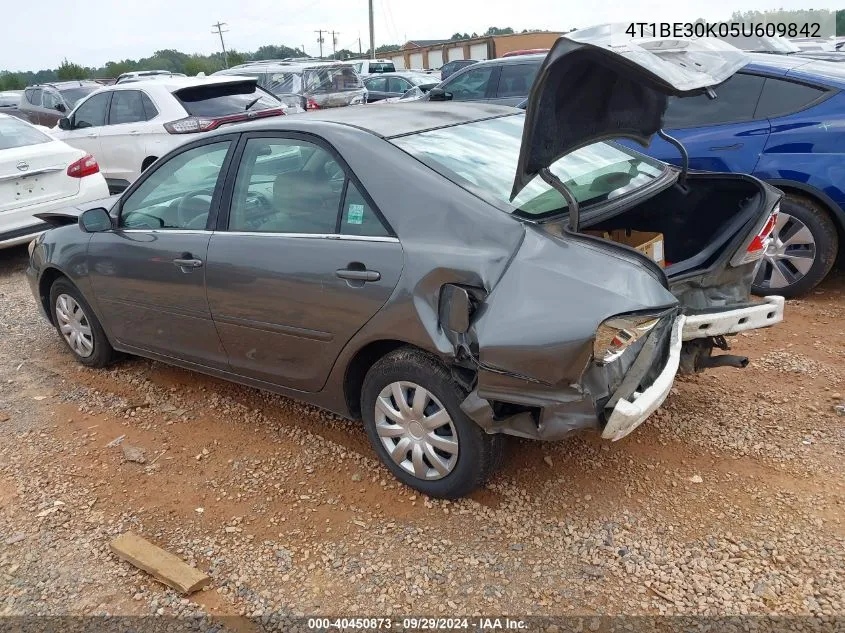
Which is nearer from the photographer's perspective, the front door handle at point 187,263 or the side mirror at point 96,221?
the front door handle at point 187,263

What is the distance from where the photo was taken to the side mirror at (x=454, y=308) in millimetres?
2627

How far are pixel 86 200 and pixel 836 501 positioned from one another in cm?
710

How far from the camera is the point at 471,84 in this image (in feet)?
33.9

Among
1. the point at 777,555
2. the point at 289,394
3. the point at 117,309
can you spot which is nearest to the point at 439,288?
the point at 289,394

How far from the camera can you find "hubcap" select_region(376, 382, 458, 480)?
2902mm

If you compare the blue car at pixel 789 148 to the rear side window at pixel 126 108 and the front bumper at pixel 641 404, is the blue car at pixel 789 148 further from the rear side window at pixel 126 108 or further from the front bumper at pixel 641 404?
the rear side window at pixel 126 108

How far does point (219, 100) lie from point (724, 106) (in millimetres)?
6257

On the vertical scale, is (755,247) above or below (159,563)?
above

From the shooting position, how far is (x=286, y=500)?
3186 mm

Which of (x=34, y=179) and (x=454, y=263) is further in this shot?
(x=34, y=179)

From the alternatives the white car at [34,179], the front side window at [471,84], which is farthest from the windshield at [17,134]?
the front side window at [471,84]

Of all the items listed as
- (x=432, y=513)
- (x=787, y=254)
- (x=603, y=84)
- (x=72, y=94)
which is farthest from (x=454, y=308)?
(x=72, y=94)

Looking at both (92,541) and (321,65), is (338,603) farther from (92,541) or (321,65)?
(321,65)

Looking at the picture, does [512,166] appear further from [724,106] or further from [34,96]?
[34,96]
